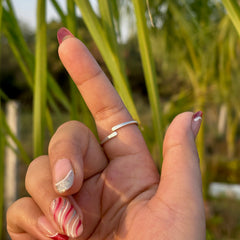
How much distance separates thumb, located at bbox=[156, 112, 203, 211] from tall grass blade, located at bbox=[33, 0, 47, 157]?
13cm

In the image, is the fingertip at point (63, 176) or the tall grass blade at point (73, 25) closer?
the fingertip at point (63, 176)

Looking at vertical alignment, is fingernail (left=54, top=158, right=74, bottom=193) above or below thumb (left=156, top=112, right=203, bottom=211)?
above

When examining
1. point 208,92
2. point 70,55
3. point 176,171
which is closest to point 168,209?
point 176,171

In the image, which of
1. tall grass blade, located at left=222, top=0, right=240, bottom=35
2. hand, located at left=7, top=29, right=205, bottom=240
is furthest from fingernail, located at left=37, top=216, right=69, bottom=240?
tall grass blade, located at left=222, top=0, right=240, bottom=35

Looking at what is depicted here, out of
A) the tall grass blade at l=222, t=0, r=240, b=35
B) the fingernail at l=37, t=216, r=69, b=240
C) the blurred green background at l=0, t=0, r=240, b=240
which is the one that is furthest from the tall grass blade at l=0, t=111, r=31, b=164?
the tall grass blade at l=222, t=0, r=240, b=35

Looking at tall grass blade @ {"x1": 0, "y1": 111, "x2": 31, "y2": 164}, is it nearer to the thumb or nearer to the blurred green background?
the blurred green background

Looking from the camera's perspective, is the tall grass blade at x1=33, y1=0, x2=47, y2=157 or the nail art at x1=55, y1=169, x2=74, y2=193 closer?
the nail art at x1=55, y1=169, x2=74, y2=193

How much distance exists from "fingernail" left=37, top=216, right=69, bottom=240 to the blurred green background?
0.27ft

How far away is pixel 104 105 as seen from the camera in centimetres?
36

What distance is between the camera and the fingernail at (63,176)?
9.9 inches

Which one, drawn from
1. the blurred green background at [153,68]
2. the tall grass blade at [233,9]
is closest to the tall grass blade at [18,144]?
the blurred green background at [153,68]

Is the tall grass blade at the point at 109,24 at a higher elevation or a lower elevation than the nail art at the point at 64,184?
higher

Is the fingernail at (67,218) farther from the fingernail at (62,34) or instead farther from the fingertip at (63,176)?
the fingernail at (62,34)

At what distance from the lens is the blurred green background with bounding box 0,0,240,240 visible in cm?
34
